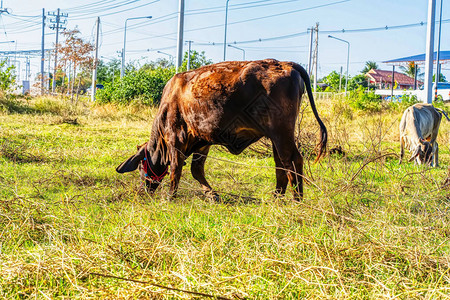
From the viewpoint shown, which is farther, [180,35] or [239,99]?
[180,35]

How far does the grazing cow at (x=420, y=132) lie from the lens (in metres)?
9.73

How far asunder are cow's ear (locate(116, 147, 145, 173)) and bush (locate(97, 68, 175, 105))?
14453mm

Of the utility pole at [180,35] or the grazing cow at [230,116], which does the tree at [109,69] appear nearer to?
the utility pole at [180,35]

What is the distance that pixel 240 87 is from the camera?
578 cm

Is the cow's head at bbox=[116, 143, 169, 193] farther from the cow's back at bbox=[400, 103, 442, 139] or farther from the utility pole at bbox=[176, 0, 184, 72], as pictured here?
the utility pole at bbox=[176, 0, 184, 72]

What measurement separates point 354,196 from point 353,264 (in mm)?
1562

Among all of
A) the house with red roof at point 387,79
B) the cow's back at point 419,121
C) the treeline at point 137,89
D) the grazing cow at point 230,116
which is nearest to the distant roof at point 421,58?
the house with red roof at point 387,79

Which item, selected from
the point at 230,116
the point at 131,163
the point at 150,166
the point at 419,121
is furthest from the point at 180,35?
the point at 230,116

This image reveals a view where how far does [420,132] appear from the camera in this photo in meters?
10.6

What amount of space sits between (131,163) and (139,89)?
50.8 feet

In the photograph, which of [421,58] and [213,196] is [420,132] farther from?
[421,58]

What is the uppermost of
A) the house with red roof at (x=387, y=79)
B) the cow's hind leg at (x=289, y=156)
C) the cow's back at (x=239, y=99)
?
the house with red roof at (x=387, y=79)

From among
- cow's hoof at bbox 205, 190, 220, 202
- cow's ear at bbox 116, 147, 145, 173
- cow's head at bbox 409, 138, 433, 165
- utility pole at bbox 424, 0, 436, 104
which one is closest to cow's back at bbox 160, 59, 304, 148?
cow's hoof at bbox 205, 190, 220, 202

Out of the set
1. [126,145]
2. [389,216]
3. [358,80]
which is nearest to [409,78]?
[358,80]
